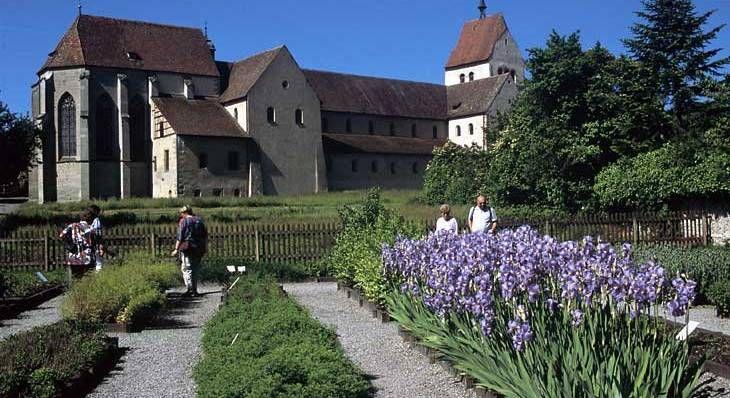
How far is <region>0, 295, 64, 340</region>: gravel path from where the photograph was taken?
13.4 m

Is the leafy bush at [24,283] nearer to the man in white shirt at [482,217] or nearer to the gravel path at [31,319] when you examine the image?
the gravel path at [31,319]

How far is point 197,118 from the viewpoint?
62.2 meters

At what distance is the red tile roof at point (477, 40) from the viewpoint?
89375 mm

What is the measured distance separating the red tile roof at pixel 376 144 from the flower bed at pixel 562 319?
61.0 m

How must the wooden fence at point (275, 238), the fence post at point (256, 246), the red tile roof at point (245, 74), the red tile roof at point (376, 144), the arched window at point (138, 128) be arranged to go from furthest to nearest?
the red tile roof at point (376, 144) → the red tile roof at point (245, 74) → the arched window at point (138, 128) → the fence post at point (256, 246) → the wooden fence at point (275, 238)

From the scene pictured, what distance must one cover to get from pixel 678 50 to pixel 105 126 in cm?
4344

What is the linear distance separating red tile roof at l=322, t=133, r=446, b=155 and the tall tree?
122 feet

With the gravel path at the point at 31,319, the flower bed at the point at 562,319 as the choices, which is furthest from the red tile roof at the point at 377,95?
the flower bed at the point at 562,319

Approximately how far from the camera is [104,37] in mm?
63312

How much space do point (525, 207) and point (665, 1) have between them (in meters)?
10.8

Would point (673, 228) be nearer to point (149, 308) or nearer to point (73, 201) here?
point (149, 308)

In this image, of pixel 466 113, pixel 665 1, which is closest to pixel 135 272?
pixel 665 1

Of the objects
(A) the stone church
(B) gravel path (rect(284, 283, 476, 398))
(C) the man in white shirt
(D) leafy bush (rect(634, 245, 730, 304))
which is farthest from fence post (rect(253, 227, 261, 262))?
(A) the stone church

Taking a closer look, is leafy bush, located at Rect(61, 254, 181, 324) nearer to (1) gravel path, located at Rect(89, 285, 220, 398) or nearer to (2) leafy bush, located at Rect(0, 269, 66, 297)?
(1) gravel path, located at Rect(89, 285, 220, 398)
